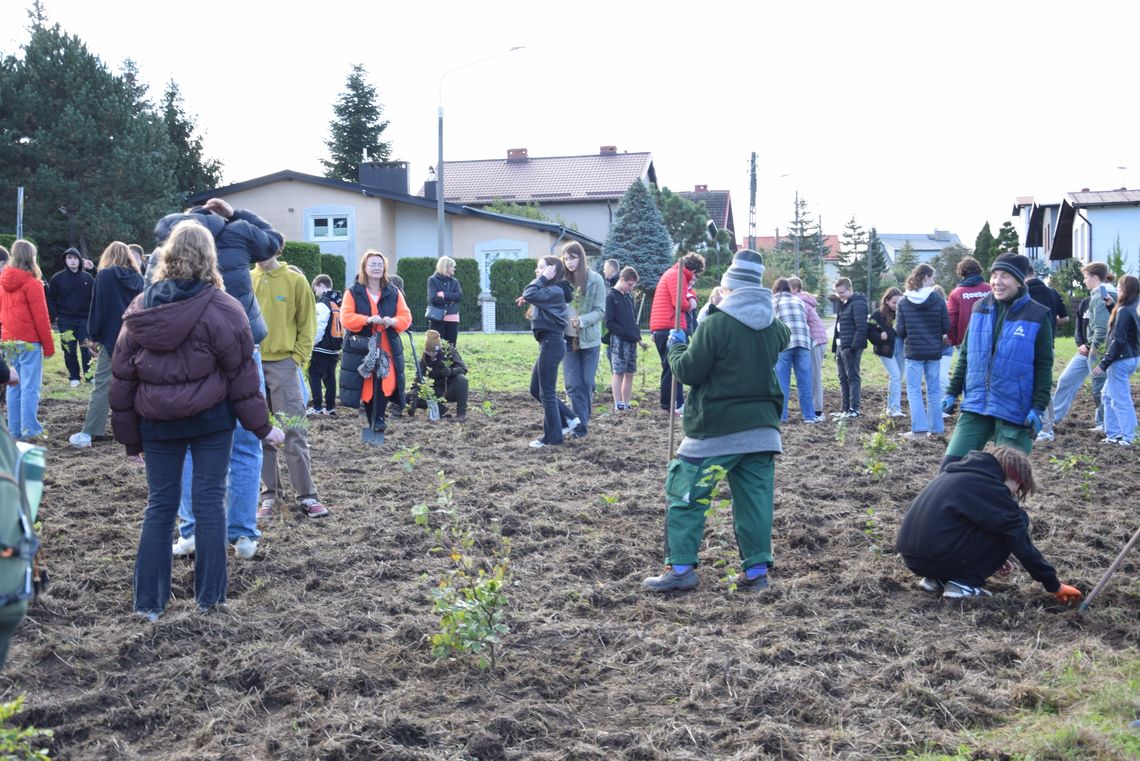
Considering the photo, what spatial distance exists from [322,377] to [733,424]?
817 cm

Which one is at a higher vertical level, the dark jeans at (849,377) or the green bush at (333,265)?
the green bush at (333,265)

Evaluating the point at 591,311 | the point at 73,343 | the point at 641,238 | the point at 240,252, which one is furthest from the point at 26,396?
the point at 641,238

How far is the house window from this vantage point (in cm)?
4153

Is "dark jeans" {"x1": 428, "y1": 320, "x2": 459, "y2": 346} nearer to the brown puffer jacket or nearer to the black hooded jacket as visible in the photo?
the brown puffer jacket

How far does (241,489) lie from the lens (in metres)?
6.37

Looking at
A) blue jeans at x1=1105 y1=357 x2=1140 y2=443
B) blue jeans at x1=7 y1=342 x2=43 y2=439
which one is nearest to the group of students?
blue jeans at x1=1105 y1=357 x2=1140 y2=443

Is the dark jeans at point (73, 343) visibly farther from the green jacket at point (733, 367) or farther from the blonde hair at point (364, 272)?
the green jacket at point (733, 367)

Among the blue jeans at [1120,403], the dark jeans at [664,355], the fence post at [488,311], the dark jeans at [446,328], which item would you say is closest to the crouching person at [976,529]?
the blue jeans at [1120,403]

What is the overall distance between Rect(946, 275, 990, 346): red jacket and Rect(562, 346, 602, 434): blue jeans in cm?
368

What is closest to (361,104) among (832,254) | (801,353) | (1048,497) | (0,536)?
(801,353)

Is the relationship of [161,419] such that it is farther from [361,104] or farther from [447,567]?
[361,104]

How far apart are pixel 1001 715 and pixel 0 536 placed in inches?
143

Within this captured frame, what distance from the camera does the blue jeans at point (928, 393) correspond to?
37.9 ft

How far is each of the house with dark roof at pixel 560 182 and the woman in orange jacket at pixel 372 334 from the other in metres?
40.6
